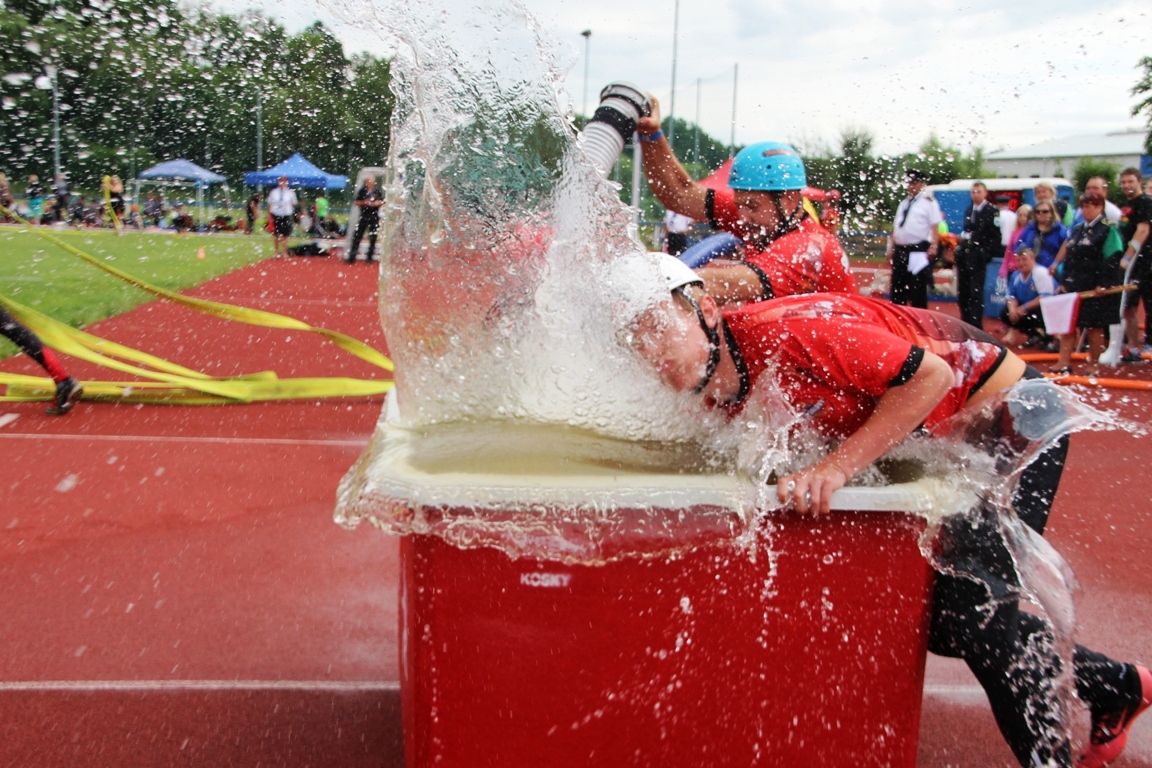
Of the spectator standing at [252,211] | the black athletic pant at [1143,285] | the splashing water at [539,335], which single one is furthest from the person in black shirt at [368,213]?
the splashing water at [539,335]

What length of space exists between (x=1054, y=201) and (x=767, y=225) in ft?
25.9

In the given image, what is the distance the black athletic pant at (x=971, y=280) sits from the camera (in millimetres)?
10094

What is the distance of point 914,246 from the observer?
9.47 metres

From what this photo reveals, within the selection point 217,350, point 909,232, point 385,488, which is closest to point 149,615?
point 385,488

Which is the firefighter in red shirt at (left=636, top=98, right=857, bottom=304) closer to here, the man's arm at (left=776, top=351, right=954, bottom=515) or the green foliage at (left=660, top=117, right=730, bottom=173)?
the green foliage at (left=660, top=117, right=730, bottom=173)

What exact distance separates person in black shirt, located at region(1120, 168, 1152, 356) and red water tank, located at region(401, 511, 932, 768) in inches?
329

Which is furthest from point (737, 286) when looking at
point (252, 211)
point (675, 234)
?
point (252, 211)

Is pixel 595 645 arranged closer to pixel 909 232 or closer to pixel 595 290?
pixel 595 290

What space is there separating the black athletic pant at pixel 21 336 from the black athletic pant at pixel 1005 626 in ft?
18.1

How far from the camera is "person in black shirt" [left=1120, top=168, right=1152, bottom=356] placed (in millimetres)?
8867

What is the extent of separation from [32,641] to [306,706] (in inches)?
40.3

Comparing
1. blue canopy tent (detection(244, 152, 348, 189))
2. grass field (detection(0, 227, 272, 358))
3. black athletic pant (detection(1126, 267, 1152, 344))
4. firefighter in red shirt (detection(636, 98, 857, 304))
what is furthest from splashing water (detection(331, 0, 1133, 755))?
blue canopy tent (detection(244, 152, 348, 189))

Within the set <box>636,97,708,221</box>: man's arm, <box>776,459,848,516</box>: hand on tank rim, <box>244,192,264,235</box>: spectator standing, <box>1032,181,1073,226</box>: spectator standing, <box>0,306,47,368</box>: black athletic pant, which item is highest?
<box>244,192,264,235</box>: spectator standing

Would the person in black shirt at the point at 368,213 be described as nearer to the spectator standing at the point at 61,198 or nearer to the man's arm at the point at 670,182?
the man's arm at the point at 670,182
